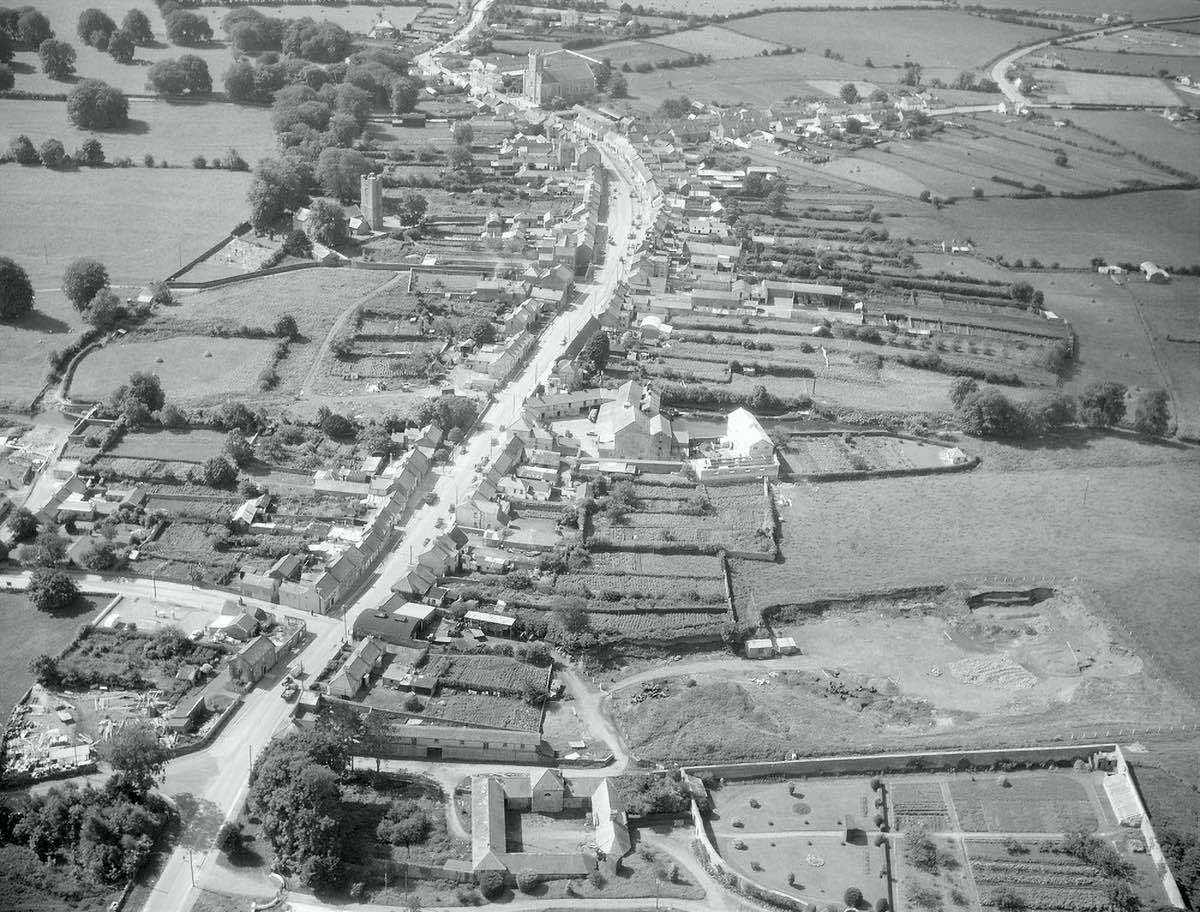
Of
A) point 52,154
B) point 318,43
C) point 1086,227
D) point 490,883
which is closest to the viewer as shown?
point 490,883

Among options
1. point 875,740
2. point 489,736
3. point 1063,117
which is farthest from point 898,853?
point 1063,117

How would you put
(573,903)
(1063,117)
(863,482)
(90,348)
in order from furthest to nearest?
(1063,117), (90,348), (863,482), (573,903)

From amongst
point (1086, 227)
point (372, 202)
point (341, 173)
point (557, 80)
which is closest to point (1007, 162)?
point (1086, 227)

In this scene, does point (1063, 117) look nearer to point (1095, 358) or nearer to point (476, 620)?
point (1095, 358)

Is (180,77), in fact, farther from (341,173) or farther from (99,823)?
(99,823)

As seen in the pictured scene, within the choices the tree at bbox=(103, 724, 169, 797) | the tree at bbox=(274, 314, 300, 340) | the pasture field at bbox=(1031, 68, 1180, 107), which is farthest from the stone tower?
the pasture field at bbox=(1031, 68, 1180, 107)

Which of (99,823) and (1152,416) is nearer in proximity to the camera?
(99,823)
